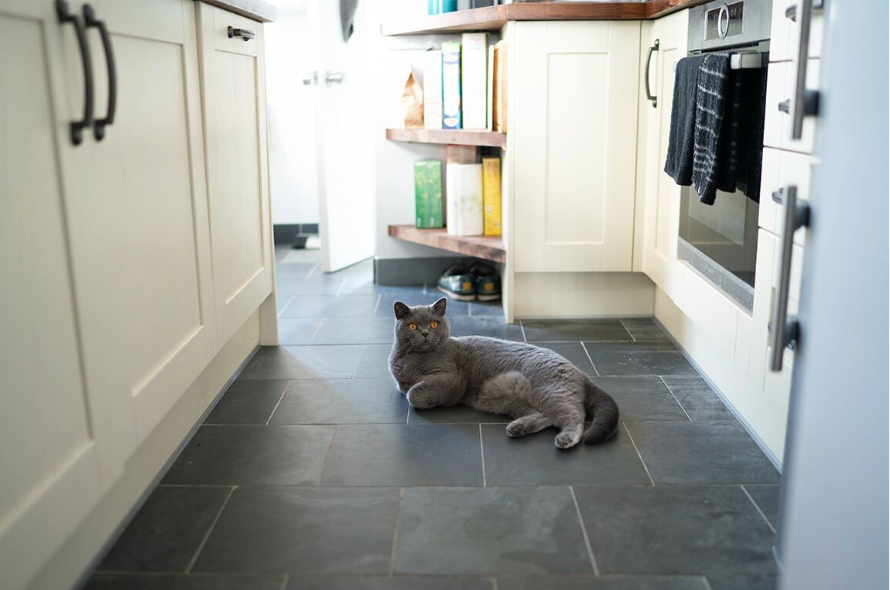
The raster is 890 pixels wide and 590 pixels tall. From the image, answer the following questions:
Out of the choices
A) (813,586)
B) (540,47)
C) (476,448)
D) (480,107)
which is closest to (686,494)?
(476,448)

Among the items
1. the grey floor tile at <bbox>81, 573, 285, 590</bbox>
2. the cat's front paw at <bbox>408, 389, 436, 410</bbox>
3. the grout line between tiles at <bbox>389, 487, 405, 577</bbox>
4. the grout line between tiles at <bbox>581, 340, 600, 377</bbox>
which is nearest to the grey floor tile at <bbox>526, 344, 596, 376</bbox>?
the grout line between tiles at <bbox>581, 340, 600, 377</bbox>

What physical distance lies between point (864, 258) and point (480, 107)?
2.46m

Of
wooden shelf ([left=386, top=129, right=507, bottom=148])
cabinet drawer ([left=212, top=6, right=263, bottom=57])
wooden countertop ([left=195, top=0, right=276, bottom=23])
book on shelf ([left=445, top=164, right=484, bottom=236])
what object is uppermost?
wooden countertop ([left=195, top=0, right=276, bottom=23])

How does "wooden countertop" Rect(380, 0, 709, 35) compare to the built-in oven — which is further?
"wooden countertop" Rect(380, 0, 709, 35)

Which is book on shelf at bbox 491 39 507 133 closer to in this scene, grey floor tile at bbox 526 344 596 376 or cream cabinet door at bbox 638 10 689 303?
cream cabinet door at bbox 638 10 689 303

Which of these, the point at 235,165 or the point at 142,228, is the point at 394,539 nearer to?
the point at 142,228

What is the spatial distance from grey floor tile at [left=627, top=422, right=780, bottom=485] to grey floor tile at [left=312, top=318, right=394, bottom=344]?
111 cm

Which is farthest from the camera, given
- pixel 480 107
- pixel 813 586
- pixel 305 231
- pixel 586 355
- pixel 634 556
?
pixel 305 231

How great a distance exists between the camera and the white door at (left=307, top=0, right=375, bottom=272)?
3885mm

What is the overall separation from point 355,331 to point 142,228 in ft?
4.99

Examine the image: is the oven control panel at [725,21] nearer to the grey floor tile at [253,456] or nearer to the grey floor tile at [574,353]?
the grey floor tile at [574,353]

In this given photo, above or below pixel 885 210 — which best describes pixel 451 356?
below

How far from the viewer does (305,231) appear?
4.83 m

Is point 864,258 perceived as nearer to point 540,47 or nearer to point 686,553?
point 686,553
